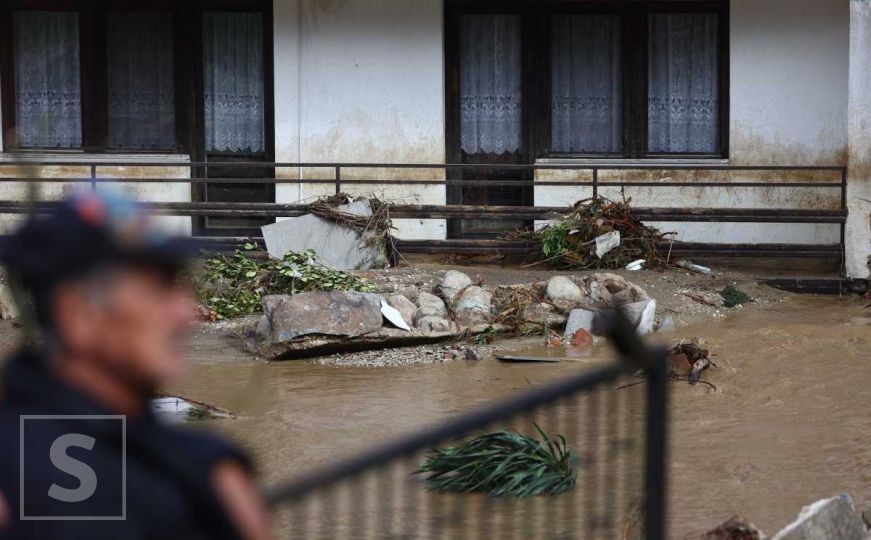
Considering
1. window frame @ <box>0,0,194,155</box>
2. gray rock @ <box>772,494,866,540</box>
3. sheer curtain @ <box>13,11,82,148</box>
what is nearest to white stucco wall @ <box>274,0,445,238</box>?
window frame @ <box>0,0,194,155</box>

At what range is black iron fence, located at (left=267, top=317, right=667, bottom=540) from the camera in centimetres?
256

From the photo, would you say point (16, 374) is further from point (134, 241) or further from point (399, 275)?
point (399, 275)

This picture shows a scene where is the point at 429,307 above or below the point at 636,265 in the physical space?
below

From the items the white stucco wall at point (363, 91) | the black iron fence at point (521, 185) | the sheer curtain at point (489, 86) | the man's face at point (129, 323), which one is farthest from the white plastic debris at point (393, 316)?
the man's face at point (129, 323)

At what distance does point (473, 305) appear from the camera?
1076 centimetres

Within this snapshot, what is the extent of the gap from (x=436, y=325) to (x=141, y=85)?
236 inches

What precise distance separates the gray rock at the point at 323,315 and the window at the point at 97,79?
5.06 meters

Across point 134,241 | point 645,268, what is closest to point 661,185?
point 645,268

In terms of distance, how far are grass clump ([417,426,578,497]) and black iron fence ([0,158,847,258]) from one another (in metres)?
6.66

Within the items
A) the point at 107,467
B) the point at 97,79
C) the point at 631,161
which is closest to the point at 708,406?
the point at 631,161

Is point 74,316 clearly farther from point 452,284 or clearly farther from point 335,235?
point 335,235

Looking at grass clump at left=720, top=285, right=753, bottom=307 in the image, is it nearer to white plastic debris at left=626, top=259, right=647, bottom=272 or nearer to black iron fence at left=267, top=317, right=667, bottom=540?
white plastic debris at left=626, top=259, right=647, bottom=272

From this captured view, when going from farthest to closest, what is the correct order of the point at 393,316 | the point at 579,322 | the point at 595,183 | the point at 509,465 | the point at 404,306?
the point at 595,183, the point at 404,306, the point at 579,322, the point at 393,316, the point at 509,465

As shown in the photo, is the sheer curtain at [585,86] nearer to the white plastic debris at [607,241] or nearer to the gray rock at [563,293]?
the white plastic debris at [607,241]
